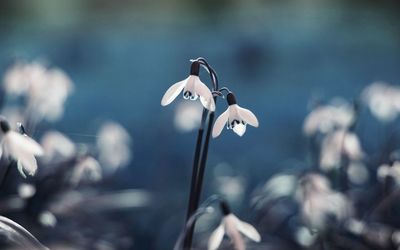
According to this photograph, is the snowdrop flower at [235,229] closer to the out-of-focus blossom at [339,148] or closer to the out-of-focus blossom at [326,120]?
the out-of-focus blossom at [339,148]

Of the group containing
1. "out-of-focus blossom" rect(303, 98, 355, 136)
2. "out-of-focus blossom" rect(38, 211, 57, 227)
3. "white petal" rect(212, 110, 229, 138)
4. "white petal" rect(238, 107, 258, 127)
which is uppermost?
"out-of-focus blossom" rect(303, 98, 355, 136)

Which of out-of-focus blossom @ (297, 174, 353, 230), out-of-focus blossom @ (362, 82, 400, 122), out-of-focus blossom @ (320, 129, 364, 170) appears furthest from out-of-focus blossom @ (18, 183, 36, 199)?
out-of-focus blossom @ (362, 82, 400, 122)

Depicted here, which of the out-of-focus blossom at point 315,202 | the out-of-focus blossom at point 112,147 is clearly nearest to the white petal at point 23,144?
the out-of-focus blossom at point 315,202

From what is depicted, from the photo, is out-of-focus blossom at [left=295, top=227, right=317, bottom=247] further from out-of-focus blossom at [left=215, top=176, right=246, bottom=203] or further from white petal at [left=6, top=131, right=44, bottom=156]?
white petal at [left=6, top=131, right=44, bottom=156]

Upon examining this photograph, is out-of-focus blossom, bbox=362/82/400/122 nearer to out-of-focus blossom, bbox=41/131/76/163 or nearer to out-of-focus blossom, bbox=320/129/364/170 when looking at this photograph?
out-of-focus blossom, bbox=320/129/364/170

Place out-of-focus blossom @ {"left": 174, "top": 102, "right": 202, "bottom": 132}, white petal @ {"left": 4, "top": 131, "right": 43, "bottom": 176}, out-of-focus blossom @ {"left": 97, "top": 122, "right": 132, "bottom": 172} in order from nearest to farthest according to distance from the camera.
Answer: white petal @ {"left": 4, "top": 131, "right": 43, "bottom": 176} < out-of-focus blossom @ {"left": 97, "top": 122, "right": 132, "bottom": 172} < out-of-focus blossom @ {"left": 174, "top": 102, "right": 202, "bottom": 132}

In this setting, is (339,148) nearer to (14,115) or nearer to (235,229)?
(235,229)

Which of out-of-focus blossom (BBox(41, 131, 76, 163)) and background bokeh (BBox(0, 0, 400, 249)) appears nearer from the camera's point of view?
out-of-focus blossom (BBox(41, 131, 76, 163))

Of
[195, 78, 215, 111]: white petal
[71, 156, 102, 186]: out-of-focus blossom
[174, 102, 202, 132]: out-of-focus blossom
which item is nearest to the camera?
[195, 78, 215, 111]: white petal

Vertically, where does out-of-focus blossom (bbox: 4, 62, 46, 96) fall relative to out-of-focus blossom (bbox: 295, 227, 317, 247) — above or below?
above
